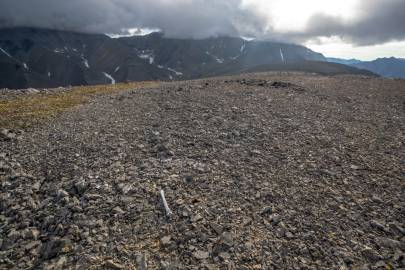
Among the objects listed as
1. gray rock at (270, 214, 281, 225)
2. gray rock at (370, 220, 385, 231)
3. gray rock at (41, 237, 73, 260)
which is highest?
gray rock at (370, 220, 385, 231)

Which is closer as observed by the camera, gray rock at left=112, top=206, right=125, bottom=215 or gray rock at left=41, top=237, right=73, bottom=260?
gray rock at left=41, top=237, right=73, bottom=260

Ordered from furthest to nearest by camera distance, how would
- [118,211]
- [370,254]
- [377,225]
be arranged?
1. [118,211]
2. [377,225]
3. [370,254]

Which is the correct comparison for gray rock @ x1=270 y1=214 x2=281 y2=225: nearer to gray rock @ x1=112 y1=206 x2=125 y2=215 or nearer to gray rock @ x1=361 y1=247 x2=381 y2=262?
gray rock @ x1=361 y1=247 x2=381 y2=262

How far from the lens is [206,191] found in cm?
1101

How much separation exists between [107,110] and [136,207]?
1295cm

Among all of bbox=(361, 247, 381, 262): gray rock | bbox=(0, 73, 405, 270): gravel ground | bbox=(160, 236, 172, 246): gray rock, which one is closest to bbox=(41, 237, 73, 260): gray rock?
bbox=(0, 73, 405, 270): gravel ground

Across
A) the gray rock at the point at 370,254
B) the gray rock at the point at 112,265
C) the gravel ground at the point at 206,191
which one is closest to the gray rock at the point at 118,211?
the gravel ground at the point at 206,191

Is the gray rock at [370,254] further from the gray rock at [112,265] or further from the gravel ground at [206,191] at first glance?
the gray rock at [112,265]

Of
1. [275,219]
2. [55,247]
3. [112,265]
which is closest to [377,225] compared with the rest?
[275,219]

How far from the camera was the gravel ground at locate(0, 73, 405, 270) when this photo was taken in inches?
335

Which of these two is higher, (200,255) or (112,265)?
(200,255)

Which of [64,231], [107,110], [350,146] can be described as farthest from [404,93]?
[64,231]

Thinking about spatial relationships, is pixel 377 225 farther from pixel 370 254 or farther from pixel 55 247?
pixel 55 247

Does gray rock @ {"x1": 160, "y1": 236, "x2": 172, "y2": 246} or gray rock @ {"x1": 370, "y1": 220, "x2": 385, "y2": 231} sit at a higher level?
gray rock @ {"x1": 370, "y1": 220, "x2": 385, "y2": 231}
